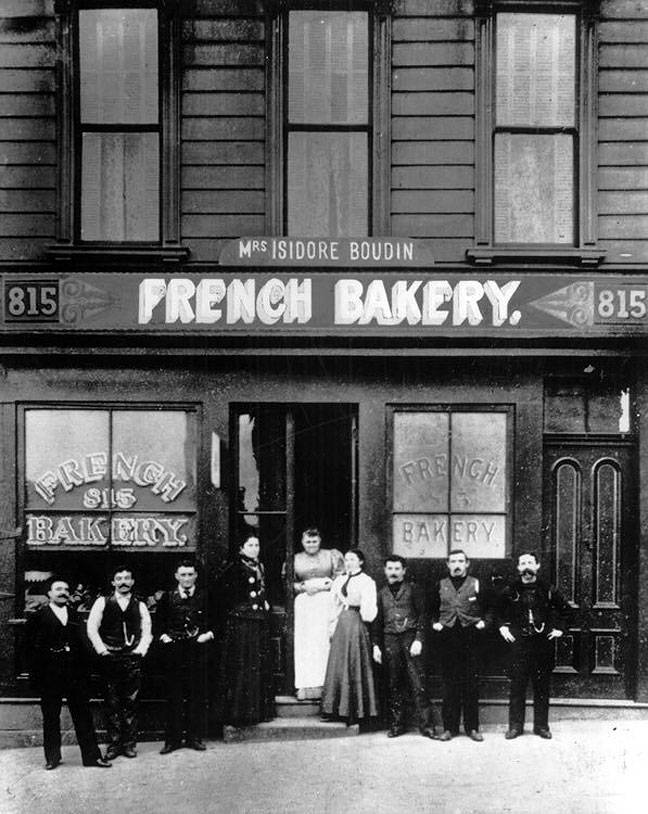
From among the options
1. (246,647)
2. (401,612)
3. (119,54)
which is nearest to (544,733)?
(401,612)

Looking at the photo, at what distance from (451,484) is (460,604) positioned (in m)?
1.17

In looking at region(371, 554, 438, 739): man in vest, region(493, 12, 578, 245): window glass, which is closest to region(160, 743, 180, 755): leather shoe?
region(371, 554, 438, 739): man in vest

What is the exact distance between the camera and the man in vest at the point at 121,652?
7363mm

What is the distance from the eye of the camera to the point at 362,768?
7039mm

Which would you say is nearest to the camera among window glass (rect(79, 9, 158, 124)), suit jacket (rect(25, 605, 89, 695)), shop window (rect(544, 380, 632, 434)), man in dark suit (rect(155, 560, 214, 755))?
suit jacket (rect(25, 605, 89, 695))

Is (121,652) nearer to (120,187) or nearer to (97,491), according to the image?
(97,491)

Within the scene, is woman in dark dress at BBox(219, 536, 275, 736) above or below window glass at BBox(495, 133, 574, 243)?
below

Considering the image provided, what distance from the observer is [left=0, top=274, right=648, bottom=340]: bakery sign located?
798 centimetres

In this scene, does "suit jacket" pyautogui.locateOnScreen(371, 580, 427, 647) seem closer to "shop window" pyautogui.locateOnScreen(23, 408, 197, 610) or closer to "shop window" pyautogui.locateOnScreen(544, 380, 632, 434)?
"shop window" pyautogui.locateOnScreen(23, 408, 197, 610)

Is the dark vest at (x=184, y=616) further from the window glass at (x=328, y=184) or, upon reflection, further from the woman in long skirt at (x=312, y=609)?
the window glass at (x=328, y=184)

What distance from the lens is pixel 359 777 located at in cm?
687

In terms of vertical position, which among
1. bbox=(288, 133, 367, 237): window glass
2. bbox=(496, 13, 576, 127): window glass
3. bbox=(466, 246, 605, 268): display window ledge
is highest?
bbox=(496, 13, 576, 127): window glass

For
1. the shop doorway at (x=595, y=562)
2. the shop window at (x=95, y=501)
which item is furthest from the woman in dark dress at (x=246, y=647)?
the shop doorway at (x=595, y=562)

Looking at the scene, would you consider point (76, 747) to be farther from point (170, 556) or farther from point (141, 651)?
point (170, 556)
